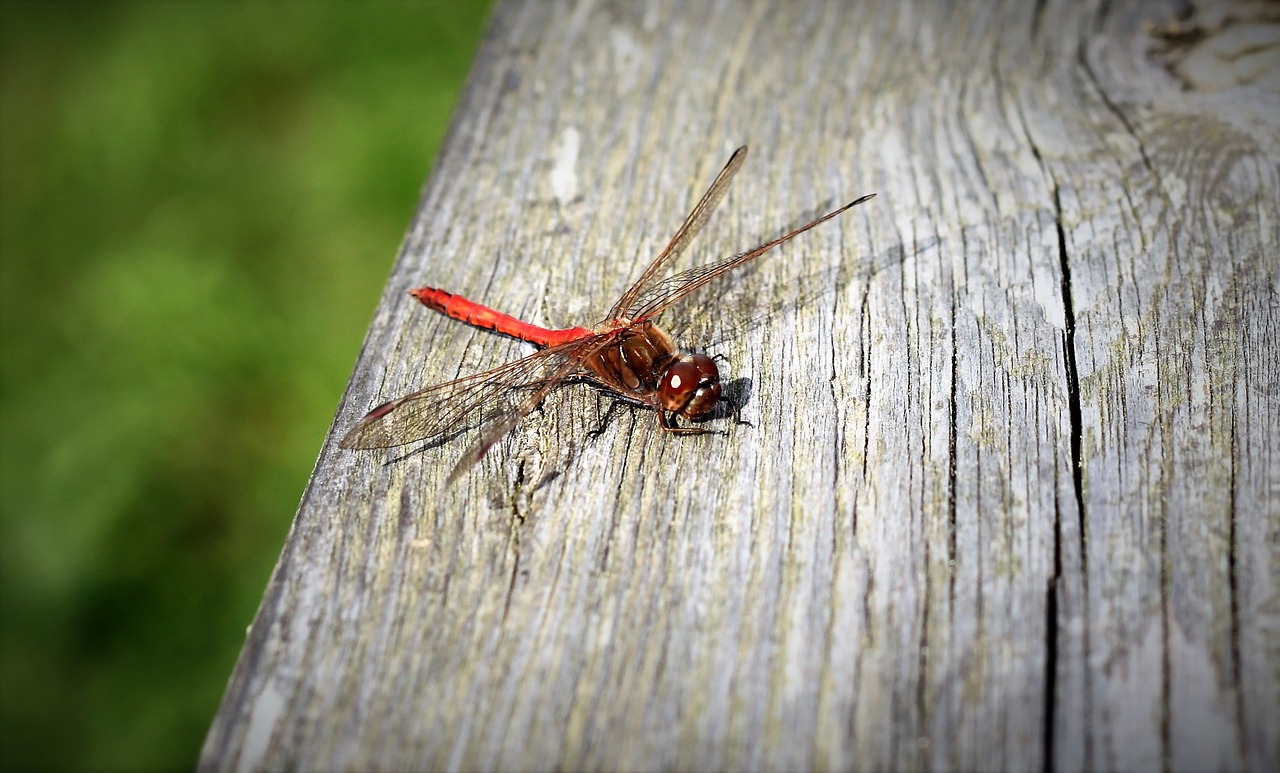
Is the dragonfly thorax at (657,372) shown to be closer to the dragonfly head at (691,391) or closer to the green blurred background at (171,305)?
the dragonfly head at (691,391)

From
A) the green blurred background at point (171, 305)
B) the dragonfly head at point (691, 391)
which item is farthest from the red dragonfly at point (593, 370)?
the green blurred background at point (171, 305)

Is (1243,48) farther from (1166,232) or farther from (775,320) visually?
(775,320)

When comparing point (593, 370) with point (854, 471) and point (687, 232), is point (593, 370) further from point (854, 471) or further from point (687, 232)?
point (854, 471)

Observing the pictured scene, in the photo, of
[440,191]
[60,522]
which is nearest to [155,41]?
[60,522]

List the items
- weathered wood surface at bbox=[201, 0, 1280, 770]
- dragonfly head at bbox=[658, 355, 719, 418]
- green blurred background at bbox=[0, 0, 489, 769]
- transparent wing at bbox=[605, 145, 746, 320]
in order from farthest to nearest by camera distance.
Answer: green blurred background at bbox=[0, 0, 489, 769]
transparent wing at bbox=[605, 145, 746, 320]
dragonfly head at bbox=[658, 355, 719, 418]
weathered wood surface at bbox=[201, 0, 1280, 770]

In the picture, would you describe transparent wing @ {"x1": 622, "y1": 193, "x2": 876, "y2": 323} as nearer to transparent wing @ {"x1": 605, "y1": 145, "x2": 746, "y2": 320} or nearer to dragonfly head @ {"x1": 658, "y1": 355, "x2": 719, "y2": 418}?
transparent wing @ {"x1": 605, "y1": 145, "x2": 746, "y2": 320}

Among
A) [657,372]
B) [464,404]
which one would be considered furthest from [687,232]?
[464,404]

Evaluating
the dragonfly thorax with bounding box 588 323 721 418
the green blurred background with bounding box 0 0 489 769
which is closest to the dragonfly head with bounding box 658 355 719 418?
the dragonfly thorax with bounding box 588 323 721 418

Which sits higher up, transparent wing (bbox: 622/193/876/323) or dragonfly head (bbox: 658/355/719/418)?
transparent wing (bbox: 622/193/876/323)
